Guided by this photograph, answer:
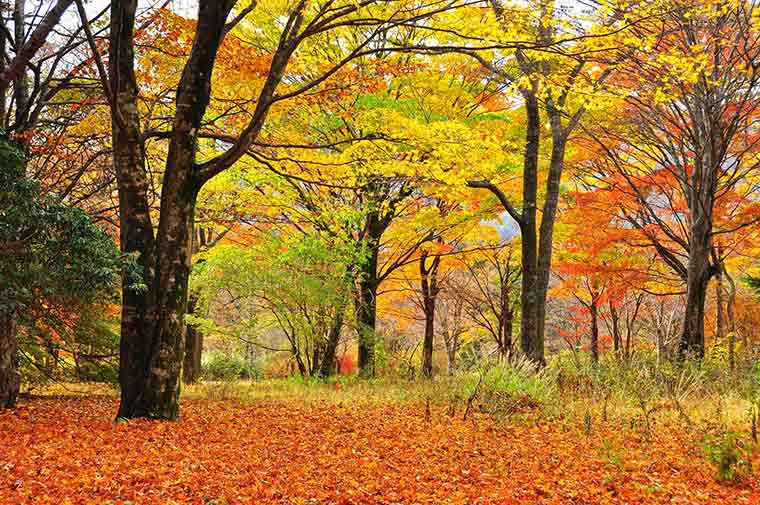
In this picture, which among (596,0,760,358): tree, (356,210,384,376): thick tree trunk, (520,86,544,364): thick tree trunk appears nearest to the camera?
(596,0,760,358): tree

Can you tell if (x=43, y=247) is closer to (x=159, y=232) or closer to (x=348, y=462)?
(x=159, y=232)

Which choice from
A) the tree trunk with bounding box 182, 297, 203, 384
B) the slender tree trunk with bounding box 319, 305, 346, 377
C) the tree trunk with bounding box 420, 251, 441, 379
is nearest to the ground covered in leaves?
the slender tree trunk with bounding box 319, 305, 346, 377

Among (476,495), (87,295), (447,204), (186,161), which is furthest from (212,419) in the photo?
(447,204)

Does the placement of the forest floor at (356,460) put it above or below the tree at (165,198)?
below

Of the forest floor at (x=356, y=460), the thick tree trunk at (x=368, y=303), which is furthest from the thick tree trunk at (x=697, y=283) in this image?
the thick tree trunk at (x=368, y=303)

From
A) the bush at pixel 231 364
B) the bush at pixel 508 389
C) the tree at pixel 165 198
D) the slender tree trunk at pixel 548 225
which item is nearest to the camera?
the tree at pixel 165 198

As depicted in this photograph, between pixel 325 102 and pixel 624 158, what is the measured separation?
9.66 m

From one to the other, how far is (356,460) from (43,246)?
3643mm

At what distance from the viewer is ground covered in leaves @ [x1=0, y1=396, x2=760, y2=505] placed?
13.1ft

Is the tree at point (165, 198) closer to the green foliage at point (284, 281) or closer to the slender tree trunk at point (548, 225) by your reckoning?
the green foliage at point (284, 281)

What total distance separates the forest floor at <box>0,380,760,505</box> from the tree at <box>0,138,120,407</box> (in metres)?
1.45

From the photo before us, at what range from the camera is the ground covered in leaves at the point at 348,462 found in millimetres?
3992

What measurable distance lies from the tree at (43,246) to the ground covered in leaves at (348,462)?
145 centimetres

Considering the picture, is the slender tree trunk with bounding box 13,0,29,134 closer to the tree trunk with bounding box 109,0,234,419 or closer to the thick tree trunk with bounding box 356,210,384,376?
the tree trunk with bounding box 109,0,234,419
